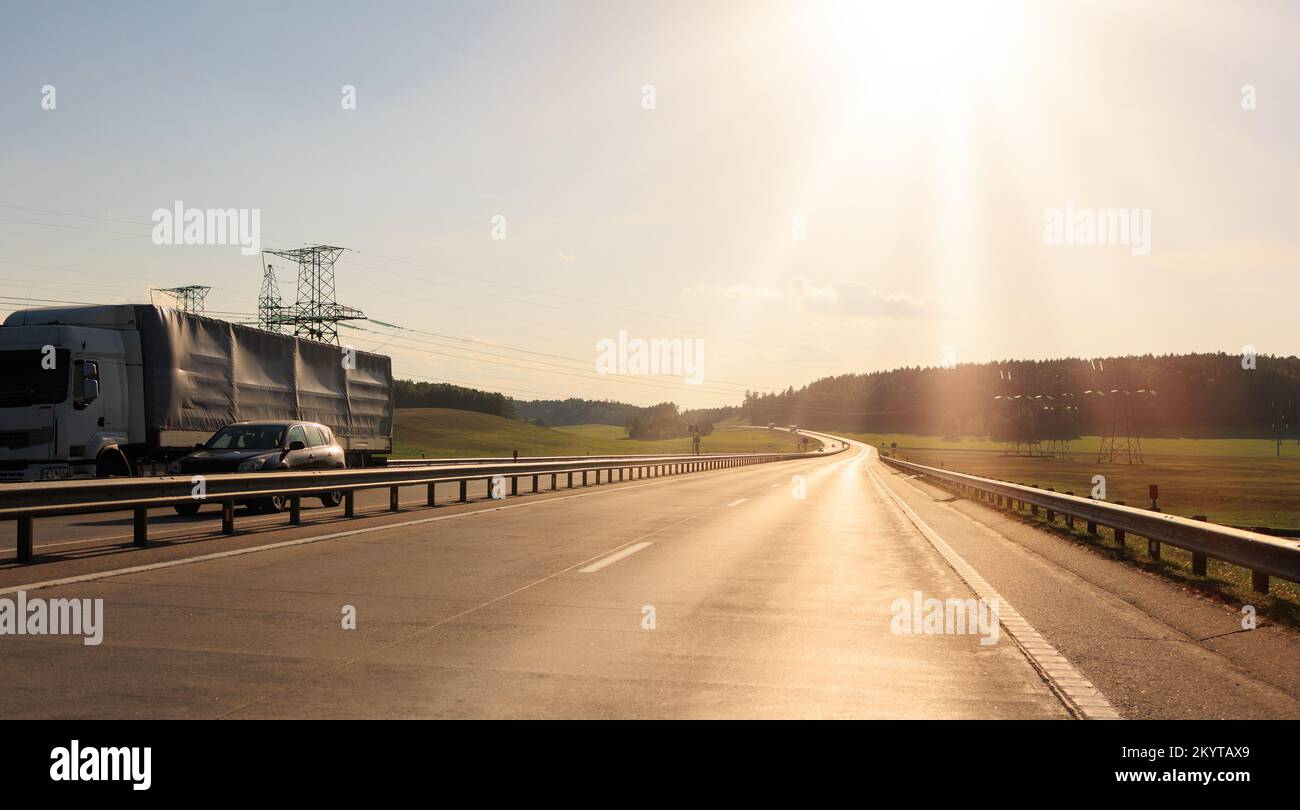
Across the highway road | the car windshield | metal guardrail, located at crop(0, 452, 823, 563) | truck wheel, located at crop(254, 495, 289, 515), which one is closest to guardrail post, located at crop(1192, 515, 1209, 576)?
the highway road

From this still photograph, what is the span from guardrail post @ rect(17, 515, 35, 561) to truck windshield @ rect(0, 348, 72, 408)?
947cm

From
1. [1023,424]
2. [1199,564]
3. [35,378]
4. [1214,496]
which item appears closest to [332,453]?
[35,378]

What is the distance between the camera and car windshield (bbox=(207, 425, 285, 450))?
20.0m

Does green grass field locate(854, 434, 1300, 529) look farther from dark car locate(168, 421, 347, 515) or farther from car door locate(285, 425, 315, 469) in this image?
car door locate(285, 425, 315, 469)

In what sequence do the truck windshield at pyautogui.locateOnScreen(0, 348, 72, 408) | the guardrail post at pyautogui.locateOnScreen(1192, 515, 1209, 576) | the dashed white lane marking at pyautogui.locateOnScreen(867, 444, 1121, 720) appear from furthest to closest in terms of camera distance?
the truck windshield at pyautogui.locateOnScreen(0, 348, 72, 408), the guardrail post at pyautogui.locateOnScreen(1192, 515, 1209, 576), the dashed white lane marking at pyautogui.locateOnScreen(867, 444, 1121, 720)

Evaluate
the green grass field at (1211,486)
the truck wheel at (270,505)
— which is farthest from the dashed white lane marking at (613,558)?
the green grass field at (1211,486)

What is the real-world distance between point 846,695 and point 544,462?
23020 millimetres

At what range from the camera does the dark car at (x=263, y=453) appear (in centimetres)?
1873

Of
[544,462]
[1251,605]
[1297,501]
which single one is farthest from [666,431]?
[1251,605]

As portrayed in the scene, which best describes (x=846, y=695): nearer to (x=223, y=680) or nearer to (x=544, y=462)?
(x=223, y=680)

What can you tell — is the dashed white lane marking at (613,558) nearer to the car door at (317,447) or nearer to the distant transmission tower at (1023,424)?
the car door at (317,447)

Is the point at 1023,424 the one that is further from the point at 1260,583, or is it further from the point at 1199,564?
the point at 1260,583

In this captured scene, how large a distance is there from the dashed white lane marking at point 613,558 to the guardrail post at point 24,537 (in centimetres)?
598
